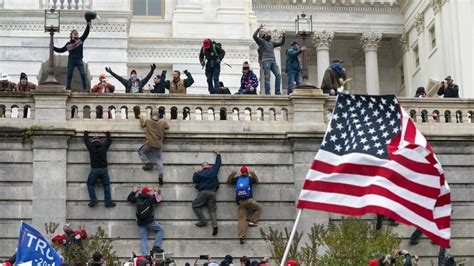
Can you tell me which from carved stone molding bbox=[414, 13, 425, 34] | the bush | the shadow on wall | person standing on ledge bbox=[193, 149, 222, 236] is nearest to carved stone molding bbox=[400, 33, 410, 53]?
carved stone molding bbox=[414, 13, 425, 34]

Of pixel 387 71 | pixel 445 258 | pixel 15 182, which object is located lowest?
pixel 445 258

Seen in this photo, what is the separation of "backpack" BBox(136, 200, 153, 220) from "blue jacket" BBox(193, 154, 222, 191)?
160 centimetres

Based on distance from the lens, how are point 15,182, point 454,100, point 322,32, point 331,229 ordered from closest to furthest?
point 331,229 < point 15,182 < point 454,100 < point 322,32

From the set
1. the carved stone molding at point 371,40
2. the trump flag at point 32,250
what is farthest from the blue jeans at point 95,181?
the carved stone molding at point 371,40

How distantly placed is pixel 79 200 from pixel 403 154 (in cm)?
1217

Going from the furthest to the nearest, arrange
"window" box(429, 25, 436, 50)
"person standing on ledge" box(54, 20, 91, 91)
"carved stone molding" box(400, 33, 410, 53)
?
"carved stone molding" box(400, 33, 410, 53) → "window" box(429, 25, 436, 50) → "person standing on ledge" box(54, 20, 91, 91)

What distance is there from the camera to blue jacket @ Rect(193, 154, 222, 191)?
101 ft

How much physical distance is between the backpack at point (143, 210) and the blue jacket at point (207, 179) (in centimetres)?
160

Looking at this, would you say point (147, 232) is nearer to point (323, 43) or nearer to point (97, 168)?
point (97, 168)

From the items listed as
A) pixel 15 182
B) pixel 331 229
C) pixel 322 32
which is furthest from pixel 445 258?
pixel 322 32

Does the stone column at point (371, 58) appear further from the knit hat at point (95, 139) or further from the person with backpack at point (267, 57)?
the knit hat at point (95, 139)

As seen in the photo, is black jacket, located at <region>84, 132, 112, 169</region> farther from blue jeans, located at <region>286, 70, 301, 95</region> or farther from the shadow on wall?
the shadow on wall

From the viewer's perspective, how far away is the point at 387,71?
221 ft

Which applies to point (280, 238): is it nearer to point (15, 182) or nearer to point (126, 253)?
point (126, 253)
